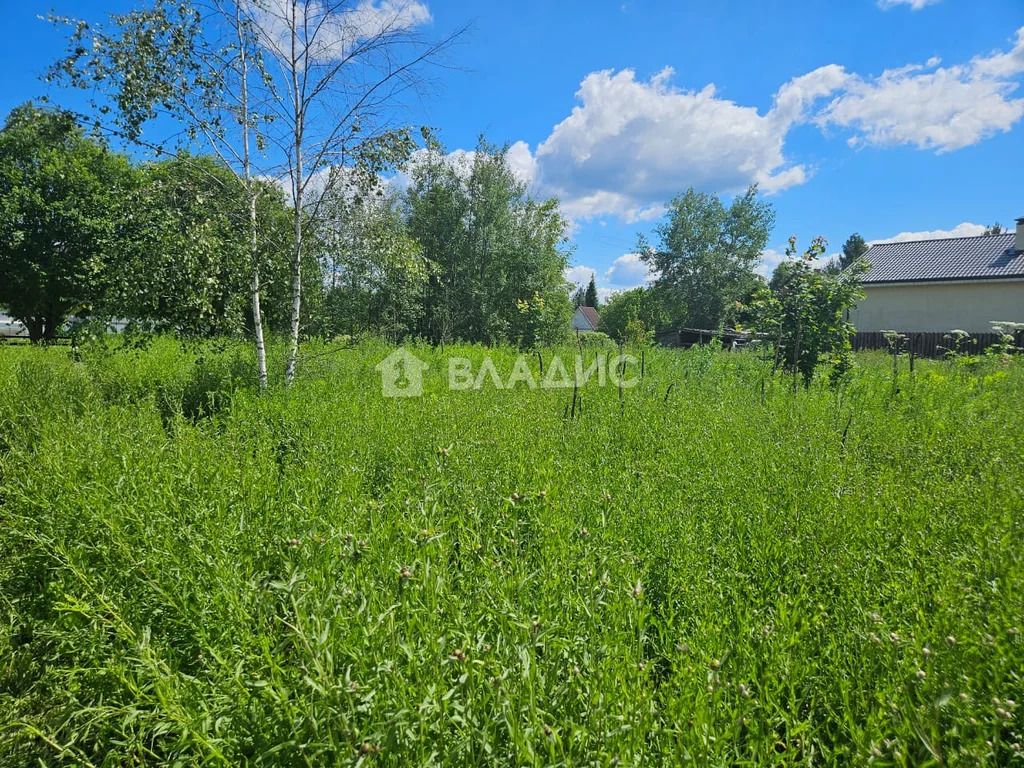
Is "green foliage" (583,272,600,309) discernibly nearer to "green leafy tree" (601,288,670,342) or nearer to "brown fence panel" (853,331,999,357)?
"green leafy tree" (601,288,670,342)

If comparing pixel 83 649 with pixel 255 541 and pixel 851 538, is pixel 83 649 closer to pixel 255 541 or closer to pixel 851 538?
pixel 255 541

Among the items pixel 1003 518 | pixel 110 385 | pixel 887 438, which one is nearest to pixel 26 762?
pixel 1003 518

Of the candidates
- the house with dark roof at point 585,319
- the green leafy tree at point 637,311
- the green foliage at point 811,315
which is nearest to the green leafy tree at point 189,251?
the green foliage at point 811,315

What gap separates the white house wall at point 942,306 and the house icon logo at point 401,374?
20.1 metres

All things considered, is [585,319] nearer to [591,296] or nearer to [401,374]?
[591,296]

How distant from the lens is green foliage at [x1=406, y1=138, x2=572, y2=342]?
19.2m

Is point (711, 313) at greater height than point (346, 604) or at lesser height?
greater

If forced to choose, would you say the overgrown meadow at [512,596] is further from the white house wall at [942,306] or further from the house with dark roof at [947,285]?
the house with dark roof at [947,285]

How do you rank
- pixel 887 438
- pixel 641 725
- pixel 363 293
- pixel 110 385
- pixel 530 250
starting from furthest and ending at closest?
1. pixel 530 250
2. pixel 363 293
3. pixel 110 385
4. pixel 887 438
5. pixel 641 725

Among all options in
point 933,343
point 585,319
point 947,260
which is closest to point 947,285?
point 947,260

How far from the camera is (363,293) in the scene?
17.0m

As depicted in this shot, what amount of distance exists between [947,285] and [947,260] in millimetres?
1960

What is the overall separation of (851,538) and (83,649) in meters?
3.42

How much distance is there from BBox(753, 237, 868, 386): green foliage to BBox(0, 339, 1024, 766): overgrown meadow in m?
3.35
